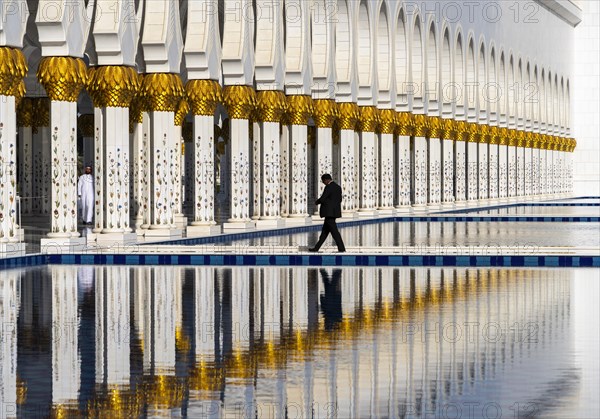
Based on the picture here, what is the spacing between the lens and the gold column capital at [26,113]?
21.0 metres

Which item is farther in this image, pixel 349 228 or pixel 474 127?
pixel 474 127

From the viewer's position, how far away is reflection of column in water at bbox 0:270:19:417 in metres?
4.72

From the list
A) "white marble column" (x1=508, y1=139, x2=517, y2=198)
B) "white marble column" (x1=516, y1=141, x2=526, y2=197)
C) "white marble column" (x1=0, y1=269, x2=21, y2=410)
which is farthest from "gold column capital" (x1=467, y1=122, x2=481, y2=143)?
"white marble column" (x1=0, y1=269, x2=21, y2=410)

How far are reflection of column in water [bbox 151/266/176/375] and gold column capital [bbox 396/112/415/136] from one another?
574 inches

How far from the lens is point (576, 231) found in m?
18.4

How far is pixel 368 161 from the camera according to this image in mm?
22781

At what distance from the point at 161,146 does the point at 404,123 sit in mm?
10901

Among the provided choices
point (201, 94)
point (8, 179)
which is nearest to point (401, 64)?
point (201, 94)

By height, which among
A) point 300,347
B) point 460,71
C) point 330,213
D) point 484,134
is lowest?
point 300,347

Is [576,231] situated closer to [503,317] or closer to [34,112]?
[34,112]

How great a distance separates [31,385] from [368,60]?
708 inches

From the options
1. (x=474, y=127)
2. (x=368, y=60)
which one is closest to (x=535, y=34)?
(x=474, y=127)

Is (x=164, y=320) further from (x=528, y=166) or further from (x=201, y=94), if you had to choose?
(x=528, y=166)

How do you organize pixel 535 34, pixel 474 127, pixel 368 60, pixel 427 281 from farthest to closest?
pixel 535 34, pixel 474 127, pixel 368 60, pixel 427 281
